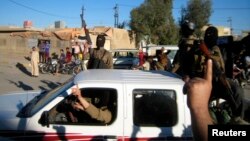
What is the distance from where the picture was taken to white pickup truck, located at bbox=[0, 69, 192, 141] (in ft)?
13.3

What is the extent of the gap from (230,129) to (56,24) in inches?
1853

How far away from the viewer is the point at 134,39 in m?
45.0

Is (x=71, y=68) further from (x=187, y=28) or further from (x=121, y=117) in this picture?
(x=121, y=117)

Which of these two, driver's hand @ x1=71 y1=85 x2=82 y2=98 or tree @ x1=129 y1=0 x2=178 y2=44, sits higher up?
A: tree @ x1=129 y1=0 x2=178 y2=44

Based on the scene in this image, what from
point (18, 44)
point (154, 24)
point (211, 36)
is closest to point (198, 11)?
point (154, 24)

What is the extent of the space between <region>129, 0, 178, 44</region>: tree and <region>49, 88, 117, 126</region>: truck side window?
38916 millimetres

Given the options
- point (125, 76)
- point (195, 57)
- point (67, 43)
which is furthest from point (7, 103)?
point (67, 43)

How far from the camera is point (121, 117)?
4082 mm

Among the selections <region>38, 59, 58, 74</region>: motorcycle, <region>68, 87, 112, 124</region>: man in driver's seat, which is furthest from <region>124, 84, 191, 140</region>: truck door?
<region>38, 59, 58, 74</region>: motorcycle

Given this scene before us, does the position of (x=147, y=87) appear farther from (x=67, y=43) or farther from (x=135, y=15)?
(x=135, y=15)

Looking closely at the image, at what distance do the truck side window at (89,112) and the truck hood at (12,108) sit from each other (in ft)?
1.32

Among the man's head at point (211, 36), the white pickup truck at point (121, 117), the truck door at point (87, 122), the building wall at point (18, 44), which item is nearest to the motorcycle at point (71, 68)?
the building wall at point (18, 44)

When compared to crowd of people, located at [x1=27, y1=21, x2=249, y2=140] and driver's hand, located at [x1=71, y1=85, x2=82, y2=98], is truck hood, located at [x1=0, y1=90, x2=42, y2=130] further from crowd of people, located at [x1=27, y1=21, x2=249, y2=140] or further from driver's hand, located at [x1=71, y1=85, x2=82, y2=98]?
crowd of people, located at [x1=27, y1=21, x2=249, y2=140]

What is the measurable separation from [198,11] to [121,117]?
41.5 metres
